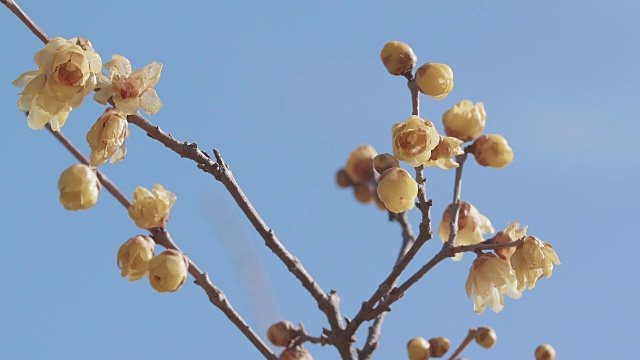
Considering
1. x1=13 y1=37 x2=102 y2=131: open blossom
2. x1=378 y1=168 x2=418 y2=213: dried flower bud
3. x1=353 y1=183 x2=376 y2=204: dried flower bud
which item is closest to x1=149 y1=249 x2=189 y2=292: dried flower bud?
x1=13 y1=37 x2=102 y2=131: open blossom

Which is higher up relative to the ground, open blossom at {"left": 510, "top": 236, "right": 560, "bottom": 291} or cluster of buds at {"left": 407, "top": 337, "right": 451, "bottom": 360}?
cluster of buds at {"left": 407, "top": 337, "right": 451, "bottom": 360}

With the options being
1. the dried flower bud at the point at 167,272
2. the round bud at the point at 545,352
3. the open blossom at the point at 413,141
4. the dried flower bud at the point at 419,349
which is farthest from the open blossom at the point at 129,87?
the round bud at the point at 545,352

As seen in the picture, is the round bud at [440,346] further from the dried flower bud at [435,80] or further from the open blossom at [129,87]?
the open blossom at [129,87]

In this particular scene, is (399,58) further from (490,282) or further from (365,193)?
(365,193)

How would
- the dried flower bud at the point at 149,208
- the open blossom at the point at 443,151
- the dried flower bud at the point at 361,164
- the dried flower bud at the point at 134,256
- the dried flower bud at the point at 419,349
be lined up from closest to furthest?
the open blossom at the point at 443,151, the dried flower bud at the point at 134,256, the dried flower bud at the point at 149,208, the dried flower bud at the point at 419,349, the dried flower bud at the point at 361,164

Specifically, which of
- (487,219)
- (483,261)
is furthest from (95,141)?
(487,219)

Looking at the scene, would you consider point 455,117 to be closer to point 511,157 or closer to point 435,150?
point 511,157

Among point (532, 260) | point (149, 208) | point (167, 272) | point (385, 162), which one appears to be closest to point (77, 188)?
point (149, 208)

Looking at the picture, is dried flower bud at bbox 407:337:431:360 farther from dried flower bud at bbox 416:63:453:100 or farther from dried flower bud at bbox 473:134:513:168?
dried flower bud at bbox 416:63:453:100
